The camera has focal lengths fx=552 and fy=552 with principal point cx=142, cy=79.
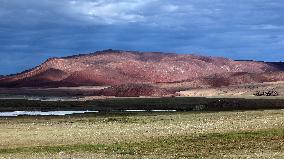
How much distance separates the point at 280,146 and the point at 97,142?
12.2 m

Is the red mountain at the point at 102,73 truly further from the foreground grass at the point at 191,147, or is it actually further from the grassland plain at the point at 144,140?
the foreground grass at the point at 191,147

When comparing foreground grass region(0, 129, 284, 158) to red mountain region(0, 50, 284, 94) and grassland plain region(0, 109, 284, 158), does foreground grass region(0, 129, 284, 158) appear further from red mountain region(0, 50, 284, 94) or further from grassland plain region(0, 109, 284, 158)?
red mountain region(0, 50, 284, 94)

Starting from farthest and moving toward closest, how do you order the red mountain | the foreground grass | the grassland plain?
the red mountain
the foreground grass
the grassland plain

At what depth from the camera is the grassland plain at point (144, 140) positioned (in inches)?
1186

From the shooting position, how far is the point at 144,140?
3750 cm

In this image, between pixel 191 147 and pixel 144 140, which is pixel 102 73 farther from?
pixel 191 147

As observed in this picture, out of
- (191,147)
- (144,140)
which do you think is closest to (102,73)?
(144,140)

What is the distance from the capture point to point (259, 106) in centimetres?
8469

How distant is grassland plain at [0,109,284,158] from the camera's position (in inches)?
1186

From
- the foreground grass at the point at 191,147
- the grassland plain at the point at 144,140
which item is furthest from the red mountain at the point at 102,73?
the foreground grass at the point at 191,147

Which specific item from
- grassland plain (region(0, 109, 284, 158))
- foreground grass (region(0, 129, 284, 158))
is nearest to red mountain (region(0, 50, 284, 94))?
grassland plain (region(0, 109, 284, 158))

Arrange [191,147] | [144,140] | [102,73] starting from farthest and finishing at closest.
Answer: [102,73] → [144,140] → [191,147]

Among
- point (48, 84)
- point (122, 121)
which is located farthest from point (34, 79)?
point (122, 121)

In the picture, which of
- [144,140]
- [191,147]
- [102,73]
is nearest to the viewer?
[191,147]
